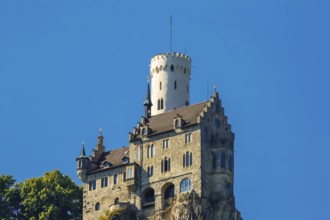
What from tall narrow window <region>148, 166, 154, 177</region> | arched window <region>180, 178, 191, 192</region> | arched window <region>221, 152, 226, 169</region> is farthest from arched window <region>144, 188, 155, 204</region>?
arched window <region>221, 152, 226, 169</region>

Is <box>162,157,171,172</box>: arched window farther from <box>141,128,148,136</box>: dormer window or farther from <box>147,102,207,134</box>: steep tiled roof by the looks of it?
<box>141,128,148,136</box>: dormer window

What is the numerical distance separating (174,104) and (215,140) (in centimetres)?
1570

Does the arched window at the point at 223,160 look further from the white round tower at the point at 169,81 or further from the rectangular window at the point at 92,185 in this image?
the rectangular window at the point at 92,185

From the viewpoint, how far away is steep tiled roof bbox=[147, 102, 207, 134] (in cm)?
18250

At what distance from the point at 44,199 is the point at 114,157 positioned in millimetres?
12389

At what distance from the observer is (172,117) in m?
185

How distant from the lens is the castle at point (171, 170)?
7023 inches

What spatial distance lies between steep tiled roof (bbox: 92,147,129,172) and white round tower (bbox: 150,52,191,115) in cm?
863

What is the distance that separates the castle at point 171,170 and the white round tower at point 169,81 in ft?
12.7

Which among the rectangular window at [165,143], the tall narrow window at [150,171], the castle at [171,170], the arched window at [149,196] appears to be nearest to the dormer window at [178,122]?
the castle at [171,170]

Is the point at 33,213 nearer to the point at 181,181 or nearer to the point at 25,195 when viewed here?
the point at 25,195

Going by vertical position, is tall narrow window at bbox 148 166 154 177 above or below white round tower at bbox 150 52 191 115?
below

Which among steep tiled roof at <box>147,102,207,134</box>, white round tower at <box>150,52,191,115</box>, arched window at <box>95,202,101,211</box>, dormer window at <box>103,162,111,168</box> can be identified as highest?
white round tower at <box>150,52,191,115</box>

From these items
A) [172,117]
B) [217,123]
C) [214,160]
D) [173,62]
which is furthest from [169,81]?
[214,160]
